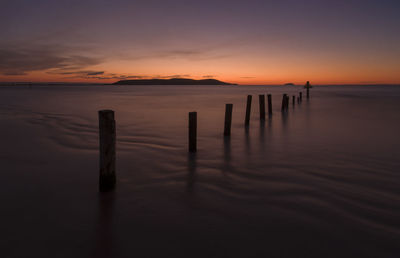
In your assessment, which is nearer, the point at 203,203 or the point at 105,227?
the point at 105,227

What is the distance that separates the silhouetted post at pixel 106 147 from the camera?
13.0 ft

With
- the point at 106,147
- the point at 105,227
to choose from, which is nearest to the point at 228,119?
the point at 106,147

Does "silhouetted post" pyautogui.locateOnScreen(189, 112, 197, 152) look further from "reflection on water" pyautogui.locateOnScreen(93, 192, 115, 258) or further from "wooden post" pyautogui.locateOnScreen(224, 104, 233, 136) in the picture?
"reflection on water" pyautogui.locateOnScreen(93, 192, 115, 258)

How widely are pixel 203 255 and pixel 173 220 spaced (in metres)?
0.83

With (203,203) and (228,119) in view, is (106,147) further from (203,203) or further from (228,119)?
(228,119)

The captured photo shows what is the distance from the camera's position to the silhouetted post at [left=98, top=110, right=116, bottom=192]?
3.96 meters

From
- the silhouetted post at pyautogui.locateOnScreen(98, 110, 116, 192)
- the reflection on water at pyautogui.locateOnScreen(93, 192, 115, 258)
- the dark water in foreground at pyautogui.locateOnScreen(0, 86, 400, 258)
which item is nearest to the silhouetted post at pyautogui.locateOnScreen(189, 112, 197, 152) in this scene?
the dark water in foreground at pyautogui.locateOnScreen(0, 86, 400, 258)

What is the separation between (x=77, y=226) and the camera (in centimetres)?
329

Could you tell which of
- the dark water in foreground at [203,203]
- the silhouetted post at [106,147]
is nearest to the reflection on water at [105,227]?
the dark water in foreground at [203,203]

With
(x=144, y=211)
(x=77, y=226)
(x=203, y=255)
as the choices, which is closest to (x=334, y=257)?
(x=203, y=255)

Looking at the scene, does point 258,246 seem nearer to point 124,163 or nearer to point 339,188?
point 339,188

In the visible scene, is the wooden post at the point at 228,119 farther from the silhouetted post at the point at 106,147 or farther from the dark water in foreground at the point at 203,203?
the silhouetted post at the point at 106,147

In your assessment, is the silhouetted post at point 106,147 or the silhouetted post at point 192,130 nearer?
the silhouetted post at point 106,147

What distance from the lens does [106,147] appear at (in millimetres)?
4027
